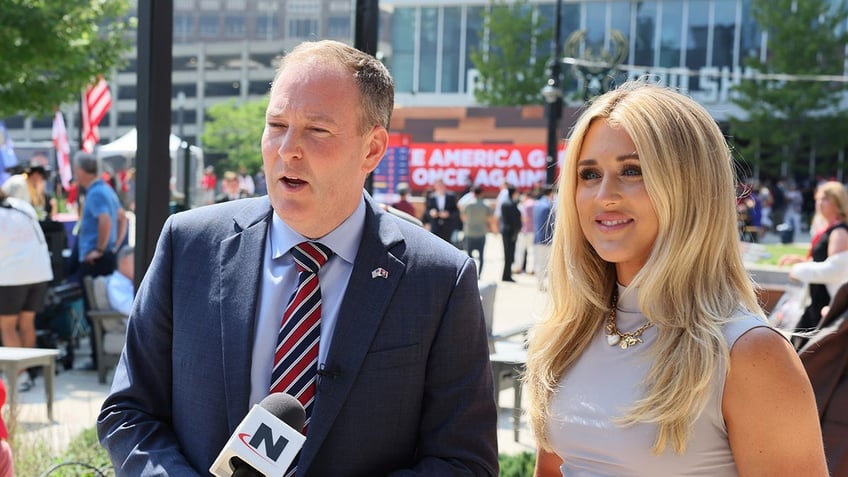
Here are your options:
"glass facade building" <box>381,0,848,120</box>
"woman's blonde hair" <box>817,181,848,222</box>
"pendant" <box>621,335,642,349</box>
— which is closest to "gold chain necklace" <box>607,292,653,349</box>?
"pendant" <box>621,335,642,349</box>

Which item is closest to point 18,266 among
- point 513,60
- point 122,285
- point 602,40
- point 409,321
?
point 122,285

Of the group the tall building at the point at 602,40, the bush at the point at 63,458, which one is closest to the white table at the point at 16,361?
the bush at the point at 63,458

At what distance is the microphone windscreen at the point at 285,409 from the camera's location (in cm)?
186

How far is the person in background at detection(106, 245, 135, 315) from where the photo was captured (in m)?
9.10

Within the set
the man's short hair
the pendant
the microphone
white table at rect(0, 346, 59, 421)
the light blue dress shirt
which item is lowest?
white table at rect(0, 346, 59, 421)

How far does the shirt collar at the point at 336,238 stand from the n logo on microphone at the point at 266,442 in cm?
67

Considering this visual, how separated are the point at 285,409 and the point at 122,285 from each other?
7926 millimetres

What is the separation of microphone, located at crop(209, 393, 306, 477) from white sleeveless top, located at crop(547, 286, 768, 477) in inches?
32.9

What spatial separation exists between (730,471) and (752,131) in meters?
44.4

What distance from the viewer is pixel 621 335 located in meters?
2.40

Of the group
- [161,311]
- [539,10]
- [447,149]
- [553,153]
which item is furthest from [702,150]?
[539,10]

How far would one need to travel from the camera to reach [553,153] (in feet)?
73.0

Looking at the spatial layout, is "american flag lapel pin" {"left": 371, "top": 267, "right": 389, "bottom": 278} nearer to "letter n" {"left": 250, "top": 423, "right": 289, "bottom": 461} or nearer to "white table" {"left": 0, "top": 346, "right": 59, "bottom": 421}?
"letter n" {"left": 250, "top": 423, "right": 289, "bottom": 461}

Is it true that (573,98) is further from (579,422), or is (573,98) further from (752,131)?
(579,422)
